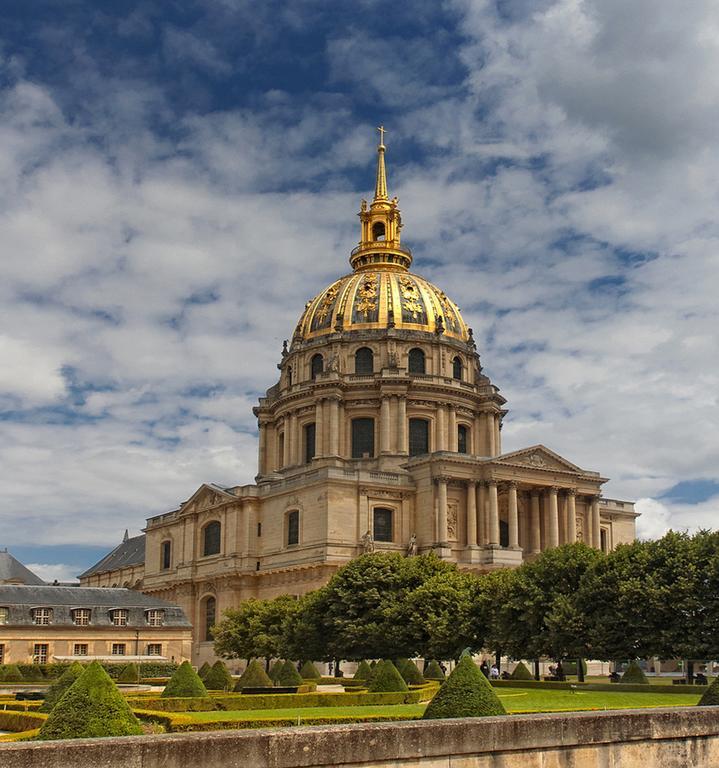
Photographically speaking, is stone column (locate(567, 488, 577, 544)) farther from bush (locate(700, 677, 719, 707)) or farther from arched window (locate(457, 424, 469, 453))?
bush (locate(700, 677, 719, 707))

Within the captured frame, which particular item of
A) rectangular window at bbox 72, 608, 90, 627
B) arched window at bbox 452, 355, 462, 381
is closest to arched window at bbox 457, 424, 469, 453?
arched window at bbox 452, 355, 462, 381

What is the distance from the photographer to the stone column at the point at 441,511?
7562 cm

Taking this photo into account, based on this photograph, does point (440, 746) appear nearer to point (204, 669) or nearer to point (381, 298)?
point (204, 669)

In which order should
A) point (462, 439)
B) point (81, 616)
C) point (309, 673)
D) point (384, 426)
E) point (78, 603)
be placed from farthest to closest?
point (462, 439), point (384, 426), point (78, 603), point (81, 616), point (309, 673)

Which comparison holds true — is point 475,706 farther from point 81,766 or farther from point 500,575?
point 500,575

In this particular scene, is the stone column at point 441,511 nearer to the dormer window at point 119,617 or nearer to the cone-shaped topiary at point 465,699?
the dormer window at point 119,617

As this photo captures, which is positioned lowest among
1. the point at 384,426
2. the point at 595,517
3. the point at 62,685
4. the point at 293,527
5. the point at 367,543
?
the point at 62,685

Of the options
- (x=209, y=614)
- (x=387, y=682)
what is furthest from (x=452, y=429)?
(x=387, y=682)

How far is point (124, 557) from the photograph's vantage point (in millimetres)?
119812

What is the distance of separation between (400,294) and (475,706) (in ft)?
257

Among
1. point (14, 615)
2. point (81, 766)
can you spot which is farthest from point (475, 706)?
point (14, 615)

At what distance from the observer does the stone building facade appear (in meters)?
76.6

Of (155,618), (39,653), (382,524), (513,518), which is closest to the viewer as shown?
(39,653)

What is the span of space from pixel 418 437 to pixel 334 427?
7286mm
